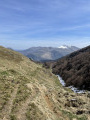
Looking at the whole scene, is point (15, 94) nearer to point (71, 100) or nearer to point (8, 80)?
point (8, 80)

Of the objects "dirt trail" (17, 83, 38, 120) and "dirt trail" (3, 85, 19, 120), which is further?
"dirt trail" (17, 83, 38, 120)

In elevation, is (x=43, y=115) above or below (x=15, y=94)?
below

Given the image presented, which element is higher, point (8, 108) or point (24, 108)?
point (8, 108)

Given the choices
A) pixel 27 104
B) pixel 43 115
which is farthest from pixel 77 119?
pixel 27 104

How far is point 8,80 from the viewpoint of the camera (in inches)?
1188

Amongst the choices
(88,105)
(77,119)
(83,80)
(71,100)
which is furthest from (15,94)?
(83,80)

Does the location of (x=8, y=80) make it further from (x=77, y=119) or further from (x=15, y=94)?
(x=77, y=119)

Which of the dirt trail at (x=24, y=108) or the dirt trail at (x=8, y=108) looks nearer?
the dirt trail at (x=8, y=108)

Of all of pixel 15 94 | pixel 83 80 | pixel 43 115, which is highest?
pixel 15 94

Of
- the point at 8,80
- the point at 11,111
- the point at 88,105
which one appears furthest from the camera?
the point at 88,105

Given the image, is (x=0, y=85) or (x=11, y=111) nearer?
(x=11, y=111)

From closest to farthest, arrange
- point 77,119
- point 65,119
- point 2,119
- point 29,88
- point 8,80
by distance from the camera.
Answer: point 2,119 < point 65,119 < point 77,119 < point 29,88 < point 8,80

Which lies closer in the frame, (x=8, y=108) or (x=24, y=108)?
(x=8, y=108)

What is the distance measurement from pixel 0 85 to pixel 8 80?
3.45 meters
